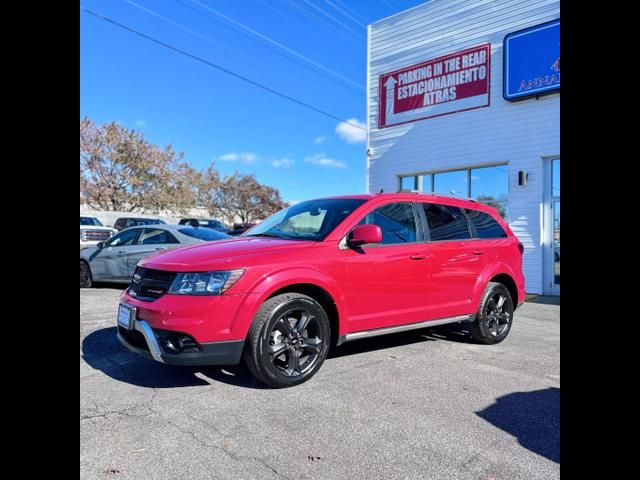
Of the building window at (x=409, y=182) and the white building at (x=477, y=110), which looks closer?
the white building at (x=477, y=110)

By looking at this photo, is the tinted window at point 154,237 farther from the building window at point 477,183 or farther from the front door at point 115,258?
the building window at point 477,183

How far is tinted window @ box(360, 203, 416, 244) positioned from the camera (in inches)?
187

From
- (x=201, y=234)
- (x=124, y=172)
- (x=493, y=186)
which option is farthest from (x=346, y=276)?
(x=124, y=172)

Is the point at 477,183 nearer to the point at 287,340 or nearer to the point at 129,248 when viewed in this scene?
the point at 129,248

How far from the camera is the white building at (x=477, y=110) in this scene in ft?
33.7

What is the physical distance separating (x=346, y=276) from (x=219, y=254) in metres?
1.18

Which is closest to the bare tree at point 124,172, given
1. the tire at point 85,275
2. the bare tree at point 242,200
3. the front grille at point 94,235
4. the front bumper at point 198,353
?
the bare tree at point 242,200

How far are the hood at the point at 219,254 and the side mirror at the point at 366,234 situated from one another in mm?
406

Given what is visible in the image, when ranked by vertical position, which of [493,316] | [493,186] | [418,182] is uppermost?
[418,182]

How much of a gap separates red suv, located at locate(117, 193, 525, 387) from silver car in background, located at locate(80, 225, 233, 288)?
427 cm

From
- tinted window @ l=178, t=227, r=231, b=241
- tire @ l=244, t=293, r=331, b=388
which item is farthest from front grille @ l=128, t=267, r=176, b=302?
tinted window @ l=178, t=227, r=231, b=241

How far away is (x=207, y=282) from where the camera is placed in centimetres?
370
